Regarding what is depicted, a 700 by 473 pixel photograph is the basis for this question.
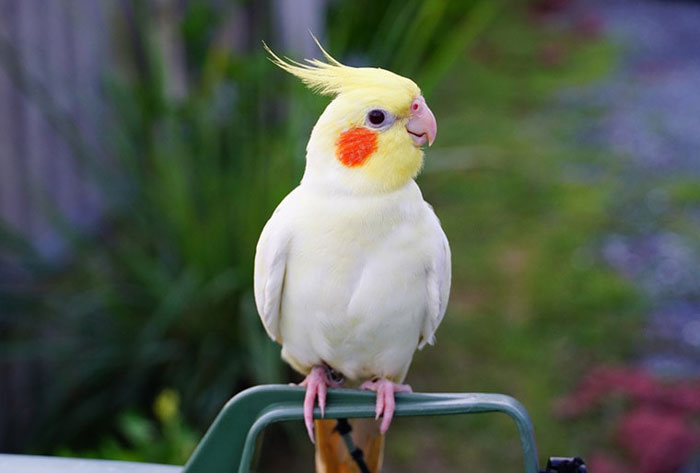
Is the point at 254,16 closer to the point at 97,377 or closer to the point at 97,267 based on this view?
the point at 97,267

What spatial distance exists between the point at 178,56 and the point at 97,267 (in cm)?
90

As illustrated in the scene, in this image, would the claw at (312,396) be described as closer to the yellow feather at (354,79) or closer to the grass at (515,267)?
the yellow feather at (354,79)

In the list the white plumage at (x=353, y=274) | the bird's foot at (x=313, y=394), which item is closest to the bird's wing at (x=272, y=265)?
the white plumage at (x=353, y=274)

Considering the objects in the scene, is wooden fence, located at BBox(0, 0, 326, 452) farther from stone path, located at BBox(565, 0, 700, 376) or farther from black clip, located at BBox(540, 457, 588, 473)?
black clip, located at BBox(540, 457, 588, 473)

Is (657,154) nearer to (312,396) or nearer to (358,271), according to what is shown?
(358,271)

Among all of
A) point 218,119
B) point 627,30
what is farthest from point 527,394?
point 627,30

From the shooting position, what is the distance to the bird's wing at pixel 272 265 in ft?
4.70

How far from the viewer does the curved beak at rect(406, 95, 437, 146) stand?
1352 millimetres

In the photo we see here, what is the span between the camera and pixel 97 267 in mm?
3422

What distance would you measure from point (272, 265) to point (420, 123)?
1.08ft

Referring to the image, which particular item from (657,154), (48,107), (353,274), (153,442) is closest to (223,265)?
(153,442)

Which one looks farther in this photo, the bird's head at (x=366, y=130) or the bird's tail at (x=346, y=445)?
the bird's tail at (x=346, y=445)

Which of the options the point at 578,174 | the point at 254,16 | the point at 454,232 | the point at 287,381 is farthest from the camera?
the point at 578,174

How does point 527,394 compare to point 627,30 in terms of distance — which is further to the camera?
point 627,30
